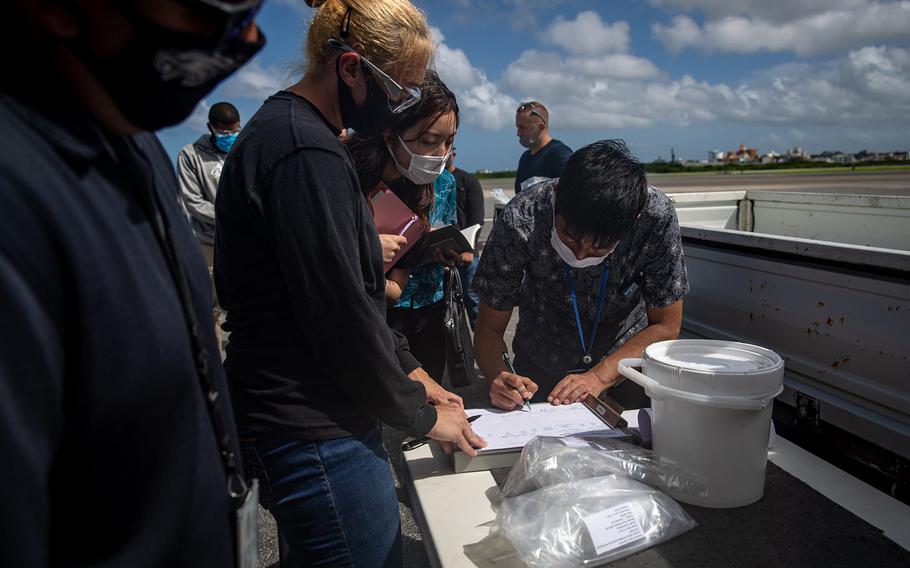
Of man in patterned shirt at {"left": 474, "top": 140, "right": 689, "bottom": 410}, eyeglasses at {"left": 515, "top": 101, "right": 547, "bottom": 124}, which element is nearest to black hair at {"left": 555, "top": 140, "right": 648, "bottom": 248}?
man in patterned shirt at {"left": 474, "top": 140, "right": 689, "bottom": 410}

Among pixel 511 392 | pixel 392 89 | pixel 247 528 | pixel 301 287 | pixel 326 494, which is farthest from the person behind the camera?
pixel 511 392

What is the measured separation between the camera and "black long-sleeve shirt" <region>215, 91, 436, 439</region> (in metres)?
0.98

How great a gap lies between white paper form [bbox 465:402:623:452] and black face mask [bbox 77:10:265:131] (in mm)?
1056

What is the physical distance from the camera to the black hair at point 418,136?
1.94m

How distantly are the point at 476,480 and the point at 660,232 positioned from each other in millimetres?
1135

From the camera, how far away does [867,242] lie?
2.99 meters

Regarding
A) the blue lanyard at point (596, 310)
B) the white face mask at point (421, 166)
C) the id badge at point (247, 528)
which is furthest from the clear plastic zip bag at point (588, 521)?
the white face mask at point (421, 166)

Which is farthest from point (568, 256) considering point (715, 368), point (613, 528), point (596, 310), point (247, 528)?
point (247, 528)

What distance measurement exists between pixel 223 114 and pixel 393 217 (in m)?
2.76

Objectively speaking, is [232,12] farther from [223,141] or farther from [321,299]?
[223,141]

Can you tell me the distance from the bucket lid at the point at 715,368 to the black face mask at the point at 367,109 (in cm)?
82

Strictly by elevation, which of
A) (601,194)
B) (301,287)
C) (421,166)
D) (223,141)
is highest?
(223,141)

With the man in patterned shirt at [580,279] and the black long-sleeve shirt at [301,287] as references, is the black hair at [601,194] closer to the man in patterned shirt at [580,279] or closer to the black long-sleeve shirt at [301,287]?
the man in patterned shirt at [580,279]

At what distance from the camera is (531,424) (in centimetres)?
159
